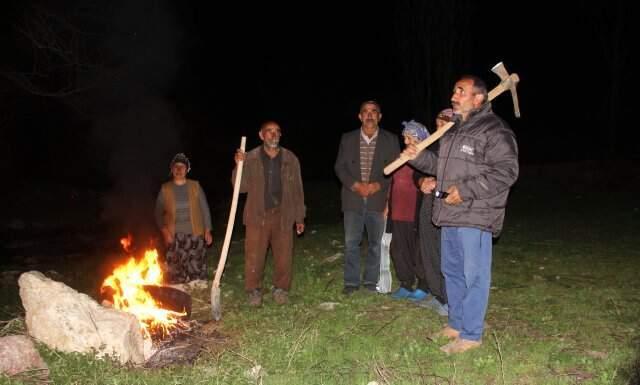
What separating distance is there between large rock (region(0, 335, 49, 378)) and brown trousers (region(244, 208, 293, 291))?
8.18 ft

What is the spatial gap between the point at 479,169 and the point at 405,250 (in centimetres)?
213

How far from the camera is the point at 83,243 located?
13008 millimetres

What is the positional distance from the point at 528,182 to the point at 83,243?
40.8 ft

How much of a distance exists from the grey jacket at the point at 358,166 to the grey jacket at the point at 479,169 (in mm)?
1662

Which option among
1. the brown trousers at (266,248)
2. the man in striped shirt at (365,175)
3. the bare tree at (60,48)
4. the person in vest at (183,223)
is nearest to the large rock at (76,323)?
the brown trousers at (266,248)

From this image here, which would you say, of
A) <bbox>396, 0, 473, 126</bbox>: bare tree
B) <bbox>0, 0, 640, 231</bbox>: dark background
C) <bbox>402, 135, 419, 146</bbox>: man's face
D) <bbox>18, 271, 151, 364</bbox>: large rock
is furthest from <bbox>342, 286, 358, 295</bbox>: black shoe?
<bbox>396, 0, 473, 126</bbox>: bare tree

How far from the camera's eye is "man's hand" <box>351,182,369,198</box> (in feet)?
20.7

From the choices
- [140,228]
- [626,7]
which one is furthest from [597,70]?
[140,228]

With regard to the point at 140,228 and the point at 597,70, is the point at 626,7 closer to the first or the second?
the point at 597,70

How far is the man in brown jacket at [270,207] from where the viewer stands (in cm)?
638

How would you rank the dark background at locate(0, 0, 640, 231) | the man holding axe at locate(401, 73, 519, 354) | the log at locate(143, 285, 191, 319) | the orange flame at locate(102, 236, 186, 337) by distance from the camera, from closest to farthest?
the man holding axe at locate(401, 73, 519, 354)
the orange flame at locate(102, 236, 186, 337)
the log at locate(143, 285, 191, 319)
the dark background at locate(0, 0, 640, 231)

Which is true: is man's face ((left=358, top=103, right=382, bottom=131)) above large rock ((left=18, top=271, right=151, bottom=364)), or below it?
above

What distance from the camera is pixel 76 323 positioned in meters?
4.69

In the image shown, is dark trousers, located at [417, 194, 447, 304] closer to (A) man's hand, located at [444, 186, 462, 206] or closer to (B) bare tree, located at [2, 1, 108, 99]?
(A) man's hand, located at [444, 186, 462, 206]
